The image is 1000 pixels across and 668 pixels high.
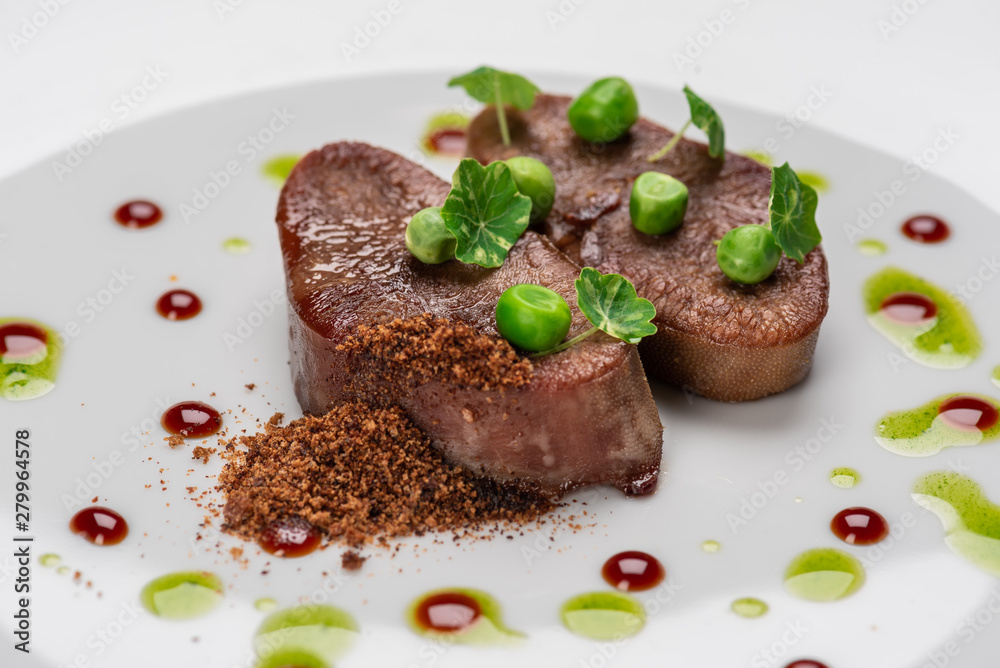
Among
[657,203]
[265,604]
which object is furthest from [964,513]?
[265,604]

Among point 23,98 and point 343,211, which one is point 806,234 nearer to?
point 343,211

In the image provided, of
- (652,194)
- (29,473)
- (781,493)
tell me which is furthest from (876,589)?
(29,473)

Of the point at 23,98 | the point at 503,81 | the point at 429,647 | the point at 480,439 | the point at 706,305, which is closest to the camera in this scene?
the point at 429,647

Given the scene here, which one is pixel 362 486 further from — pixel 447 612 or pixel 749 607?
pixel 749 607
